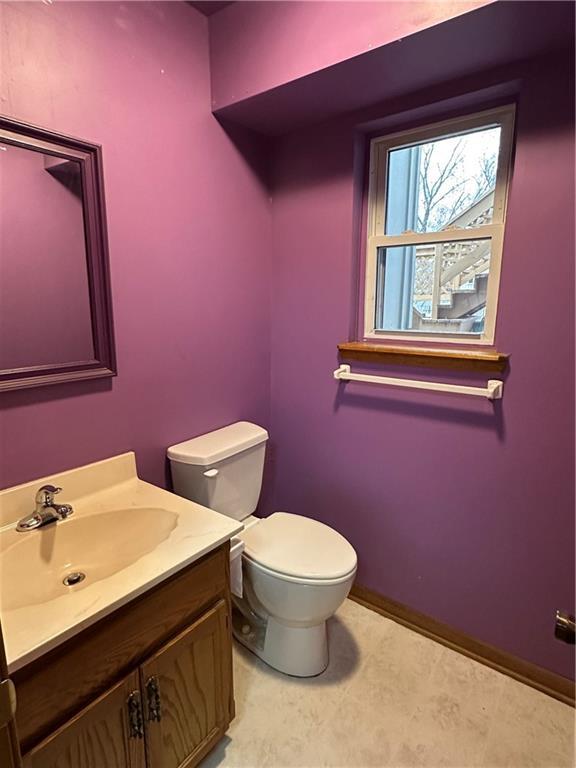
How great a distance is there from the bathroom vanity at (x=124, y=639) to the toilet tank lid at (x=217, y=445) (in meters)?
0.19

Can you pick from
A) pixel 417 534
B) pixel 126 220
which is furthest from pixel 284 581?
pixel 126 220

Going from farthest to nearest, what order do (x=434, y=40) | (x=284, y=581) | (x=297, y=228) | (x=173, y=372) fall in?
(x=297, y=228) < (x=173, y=372) < (x=284, y=581) < (x=434, y=40)

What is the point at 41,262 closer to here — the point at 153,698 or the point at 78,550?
the point at 78,550

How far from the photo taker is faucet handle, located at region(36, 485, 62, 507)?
1188mm

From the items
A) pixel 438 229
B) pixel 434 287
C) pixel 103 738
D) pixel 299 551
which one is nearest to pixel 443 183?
pixel 438 229

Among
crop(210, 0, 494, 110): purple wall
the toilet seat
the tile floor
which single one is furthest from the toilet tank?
crop(210, 0, 494, 110): purple wall

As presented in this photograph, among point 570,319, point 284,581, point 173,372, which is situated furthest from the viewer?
point 173,372

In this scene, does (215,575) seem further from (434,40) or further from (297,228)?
(434,40)

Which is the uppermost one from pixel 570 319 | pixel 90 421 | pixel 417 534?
pixel 570 319

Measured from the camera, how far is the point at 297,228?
6.10ft

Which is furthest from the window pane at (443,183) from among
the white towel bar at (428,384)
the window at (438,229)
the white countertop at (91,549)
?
the white countertop at (91,549)

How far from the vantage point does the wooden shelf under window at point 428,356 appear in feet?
4.74

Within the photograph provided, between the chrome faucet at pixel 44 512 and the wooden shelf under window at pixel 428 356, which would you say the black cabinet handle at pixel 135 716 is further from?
the wooden shelf under window at pixel 428 356

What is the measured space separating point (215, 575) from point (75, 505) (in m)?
0.50
